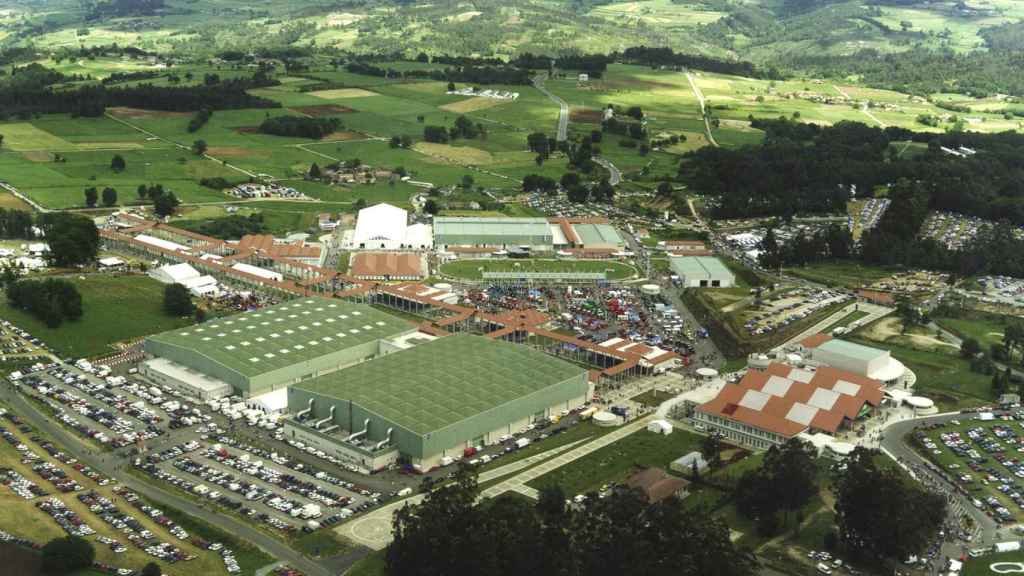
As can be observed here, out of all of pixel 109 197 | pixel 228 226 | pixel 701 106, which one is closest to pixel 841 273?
pixel 228 226

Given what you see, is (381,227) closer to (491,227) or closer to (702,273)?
(491,227)

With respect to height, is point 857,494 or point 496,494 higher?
point 857,494

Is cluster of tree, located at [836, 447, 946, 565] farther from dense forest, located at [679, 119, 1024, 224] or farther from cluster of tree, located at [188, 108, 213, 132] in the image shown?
cluster of tree, located at [188, 108, 213, 132]

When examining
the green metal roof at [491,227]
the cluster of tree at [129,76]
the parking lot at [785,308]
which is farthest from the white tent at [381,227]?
the cluster of tree at [129,76]

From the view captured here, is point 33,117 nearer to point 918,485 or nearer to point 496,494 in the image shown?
point 496,494

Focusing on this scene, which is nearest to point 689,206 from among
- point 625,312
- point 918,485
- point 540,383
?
point 625,312

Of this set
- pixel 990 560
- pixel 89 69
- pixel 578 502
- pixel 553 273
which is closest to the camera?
pixel 990 560

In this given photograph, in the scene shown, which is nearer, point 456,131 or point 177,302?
point 177,302
